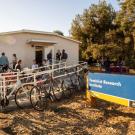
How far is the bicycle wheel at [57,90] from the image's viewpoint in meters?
13.7

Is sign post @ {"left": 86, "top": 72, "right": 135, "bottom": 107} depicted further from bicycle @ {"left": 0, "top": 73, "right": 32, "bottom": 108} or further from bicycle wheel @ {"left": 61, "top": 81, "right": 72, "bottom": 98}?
bicycle @ {"left": 0, "top": 73, "right": 32, "bottom": 108}

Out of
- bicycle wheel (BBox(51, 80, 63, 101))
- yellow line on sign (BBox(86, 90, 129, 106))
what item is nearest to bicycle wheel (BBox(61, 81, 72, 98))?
bicycle wheel (BBox(51, 80, 63, 101))

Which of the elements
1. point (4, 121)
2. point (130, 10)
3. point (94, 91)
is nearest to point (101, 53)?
point (130, 10)

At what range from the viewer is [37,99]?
11984mm

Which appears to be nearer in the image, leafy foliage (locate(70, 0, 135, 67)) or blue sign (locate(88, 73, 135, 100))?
blue sign (locate(88, 73, 135, 100))

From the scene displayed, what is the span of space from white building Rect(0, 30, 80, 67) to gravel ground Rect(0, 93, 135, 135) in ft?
33.6

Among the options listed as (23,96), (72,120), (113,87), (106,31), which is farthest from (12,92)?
(106,31)

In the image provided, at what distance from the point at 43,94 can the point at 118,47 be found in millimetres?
28450

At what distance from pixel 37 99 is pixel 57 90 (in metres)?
2.28

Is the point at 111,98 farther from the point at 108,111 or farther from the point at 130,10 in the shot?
the point at 130,10

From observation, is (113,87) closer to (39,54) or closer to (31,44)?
(31,44)

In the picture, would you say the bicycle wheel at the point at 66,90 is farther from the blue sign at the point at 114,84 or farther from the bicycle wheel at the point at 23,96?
the bicycle wheel at the point at 23,96

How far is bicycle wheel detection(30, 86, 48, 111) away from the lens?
11874mm

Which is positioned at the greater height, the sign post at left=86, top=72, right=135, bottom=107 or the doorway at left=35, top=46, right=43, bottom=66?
the doorway at left=35, top=46, right=43, bottom=66
